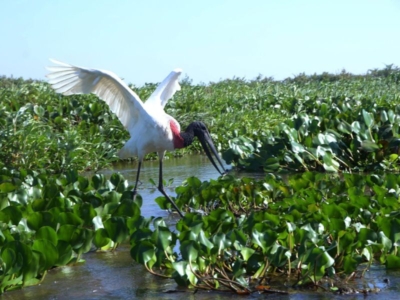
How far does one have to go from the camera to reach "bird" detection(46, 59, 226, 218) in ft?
22.7

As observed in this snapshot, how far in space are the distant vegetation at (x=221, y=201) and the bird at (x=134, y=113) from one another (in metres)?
0.60

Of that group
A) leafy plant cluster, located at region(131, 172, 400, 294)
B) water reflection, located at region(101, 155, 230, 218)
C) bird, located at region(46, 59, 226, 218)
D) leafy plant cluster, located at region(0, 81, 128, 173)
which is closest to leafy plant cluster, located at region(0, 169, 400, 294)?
leafy plant cluster, located at region(131, 172, 400, 294)

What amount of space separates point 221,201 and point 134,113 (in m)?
1.51

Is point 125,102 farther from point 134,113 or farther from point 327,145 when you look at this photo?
point 327,145

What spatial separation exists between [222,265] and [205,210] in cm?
203

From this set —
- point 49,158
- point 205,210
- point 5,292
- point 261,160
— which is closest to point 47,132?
point 49,158

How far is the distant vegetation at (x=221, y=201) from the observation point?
4.18m

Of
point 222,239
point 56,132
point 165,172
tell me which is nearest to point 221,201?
point 222,239

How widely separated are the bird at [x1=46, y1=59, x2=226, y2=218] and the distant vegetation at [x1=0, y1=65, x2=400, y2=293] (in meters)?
0.60

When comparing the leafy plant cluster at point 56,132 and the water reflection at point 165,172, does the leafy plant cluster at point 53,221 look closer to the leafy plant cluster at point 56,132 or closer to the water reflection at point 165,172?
the water reflection at point 165,172

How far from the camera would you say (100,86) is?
7160mm

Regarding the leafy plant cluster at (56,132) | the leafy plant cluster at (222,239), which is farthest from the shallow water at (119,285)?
the leafy plant cluster at (56,132)

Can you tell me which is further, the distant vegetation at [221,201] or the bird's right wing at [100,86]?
the bird's right wing at [100,86]

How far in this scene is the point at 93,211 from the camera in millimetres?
5379
